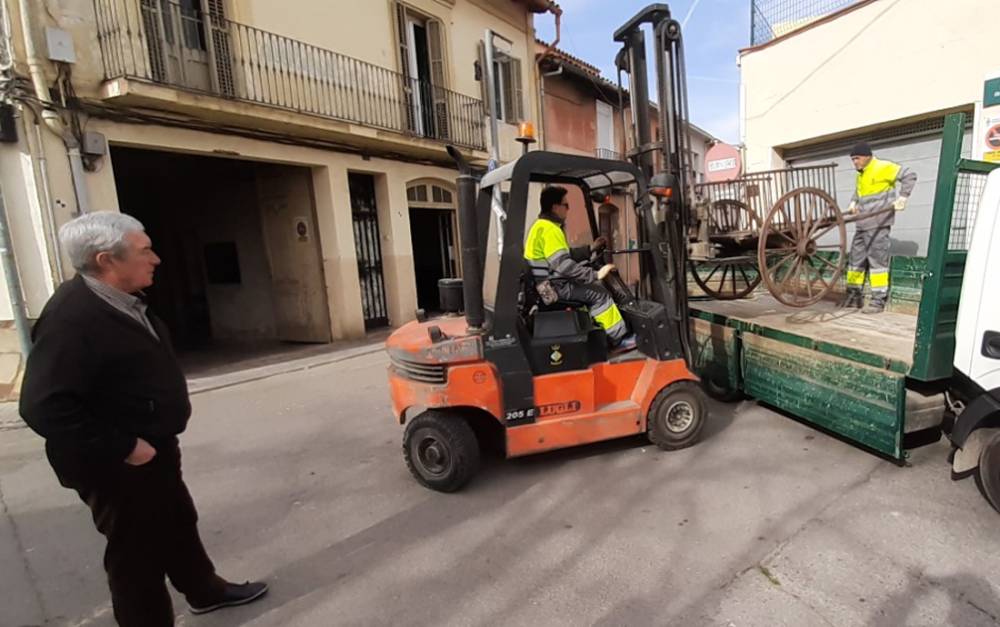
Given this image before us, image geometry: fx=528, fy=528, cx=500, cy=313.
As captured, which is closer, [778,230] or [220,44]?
[778,230]

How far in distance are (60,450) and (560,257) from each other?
2.81 m

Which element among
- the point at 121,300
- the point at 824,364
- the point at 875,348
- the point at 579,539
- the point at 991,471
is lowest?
the point at 579,539

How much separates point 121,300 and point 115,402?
1.30ft

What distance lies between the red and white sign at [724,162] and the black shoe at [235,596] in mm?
10189

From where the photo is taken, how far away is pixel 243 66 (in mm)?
7641

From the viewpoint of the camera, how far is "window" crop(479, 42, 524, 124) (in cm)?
1263

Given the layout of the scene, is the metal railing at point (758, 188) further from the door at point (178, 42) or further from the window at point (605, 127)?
the window at point (605, 127)

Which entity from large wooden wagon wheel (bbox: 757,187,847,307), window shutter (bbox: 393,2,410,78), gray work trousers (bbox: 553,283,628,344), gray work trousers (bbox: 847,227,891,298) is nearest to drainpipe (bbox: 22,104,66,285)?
window shutter (bbox: 393,2,410,78)

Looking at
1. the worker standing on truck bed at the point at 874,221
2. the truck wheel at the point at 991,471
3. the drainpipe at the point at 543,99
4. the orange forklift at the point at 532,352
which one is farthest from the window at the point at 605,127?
the truck wheel at the point at 991,471

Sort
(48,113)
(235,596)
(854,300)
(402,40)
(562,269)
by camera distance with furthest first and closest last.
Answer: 1. (402,40)
2. (48,113)
3. (854,300)
4. (562,269)
5. (235,596)

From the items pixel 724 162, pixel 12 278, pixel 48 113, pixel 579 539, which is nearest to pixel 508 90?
pixel 724 162

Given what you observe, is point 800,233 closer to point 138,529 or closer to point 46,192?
point 138,529

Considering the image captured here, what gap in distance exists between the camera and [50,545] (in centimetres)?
325

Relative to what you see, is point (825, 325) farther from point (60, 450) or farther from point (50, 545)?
point (50, 545)
